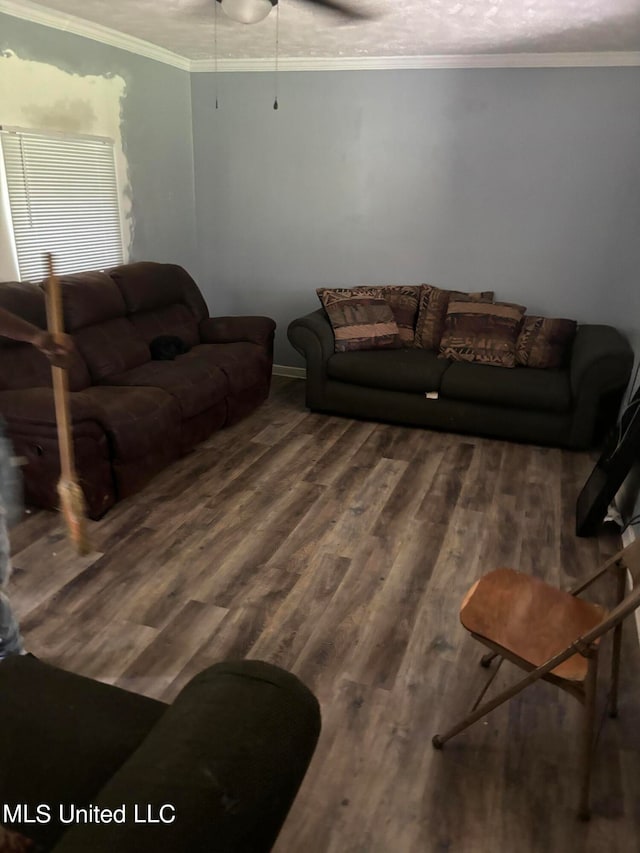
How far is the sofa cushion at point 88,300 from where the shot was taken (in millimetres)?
3469

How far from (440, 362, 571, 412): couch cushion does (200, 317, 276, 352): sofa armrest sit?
129 cm

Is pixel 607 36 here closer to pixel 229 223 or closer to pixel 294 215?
pixel 294 215

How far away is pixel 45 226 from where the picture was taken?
143 inches

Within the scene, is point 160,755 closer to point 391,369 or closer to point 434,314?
point 391,369

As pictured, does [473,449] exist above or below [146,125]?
below

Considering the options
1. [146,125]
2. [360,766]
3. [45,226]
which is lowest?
[360,766]

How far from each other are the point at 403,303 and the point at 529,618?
3.11 metres

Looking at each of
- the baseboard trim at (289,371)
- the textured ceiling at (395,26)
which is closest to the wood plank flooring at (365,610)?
the baseboard trim at (289,371)

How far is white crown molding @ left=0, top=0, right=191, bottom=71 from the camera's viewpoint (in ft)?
10.5

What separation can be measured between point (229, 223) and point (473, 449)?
276 centimetres

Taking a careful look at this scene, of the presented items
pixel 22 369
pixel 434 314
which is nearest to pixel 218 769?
pixel 22 369

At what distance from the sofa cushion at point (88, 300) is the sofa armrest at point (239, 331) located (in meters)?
0.66

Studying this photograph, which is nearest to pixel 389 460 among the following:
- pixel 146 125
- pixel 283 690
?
pixel 283 690

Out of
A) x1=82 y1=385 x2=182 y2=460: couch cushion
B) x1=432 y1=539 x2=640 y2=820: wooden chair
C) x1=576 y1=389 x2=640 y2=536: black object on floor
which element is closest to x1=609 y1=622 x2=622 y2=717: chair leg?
x1=432 y1=539 x2=640 y2=820: wooden chair
